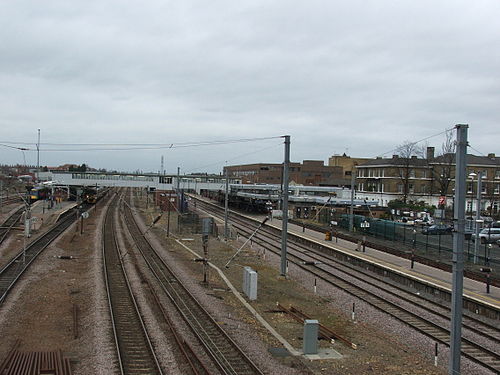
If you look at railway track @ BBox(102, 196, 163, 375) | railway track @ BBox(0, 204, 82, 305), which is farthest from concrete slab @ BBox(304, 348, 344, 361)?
railway track @ BBox(0, 204, 82, 305)

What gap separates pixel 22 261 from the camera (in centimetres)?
2678

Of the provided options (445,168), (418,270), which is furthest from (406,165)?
(418,270)

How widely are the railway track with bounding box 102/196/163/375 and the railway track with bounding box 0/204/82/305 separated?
402cm

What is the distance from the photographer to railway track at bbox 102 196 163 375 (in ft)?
38.6

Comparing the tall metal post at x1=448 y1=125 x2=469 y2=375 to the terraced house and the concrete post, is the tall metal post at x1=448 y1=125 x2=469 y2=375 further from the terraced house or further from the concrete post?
the terraced house

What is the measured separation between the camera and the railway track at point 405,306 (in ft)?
48.9

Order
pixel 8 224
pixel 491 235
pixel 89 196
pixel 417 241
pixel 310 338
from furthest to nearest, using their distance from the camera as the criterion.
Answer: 1. pixel 89 196
2. pixel 8 224
3. pixel 491 235
4. pixel 417 241
5. pixel 310 338

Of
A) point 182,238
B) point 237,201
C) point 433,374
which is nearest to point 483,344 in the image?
point 433,374

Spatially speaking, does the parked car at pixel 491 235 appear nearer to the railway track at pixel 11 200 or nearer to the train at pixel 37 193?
the train at pixel 37 193

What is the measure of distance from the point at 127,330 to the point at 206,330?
242cm

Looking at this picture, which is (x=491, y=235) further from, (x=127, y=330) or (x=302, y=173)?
(x=302, y=173)

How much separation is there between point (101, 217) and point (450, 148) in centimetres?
4889

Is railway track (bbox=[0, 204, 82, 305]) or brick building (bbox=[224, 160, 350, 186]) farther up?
brick building (bbox=[224, 160, 350, 186])

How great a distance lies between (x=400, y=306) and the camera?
2000 centimetres
